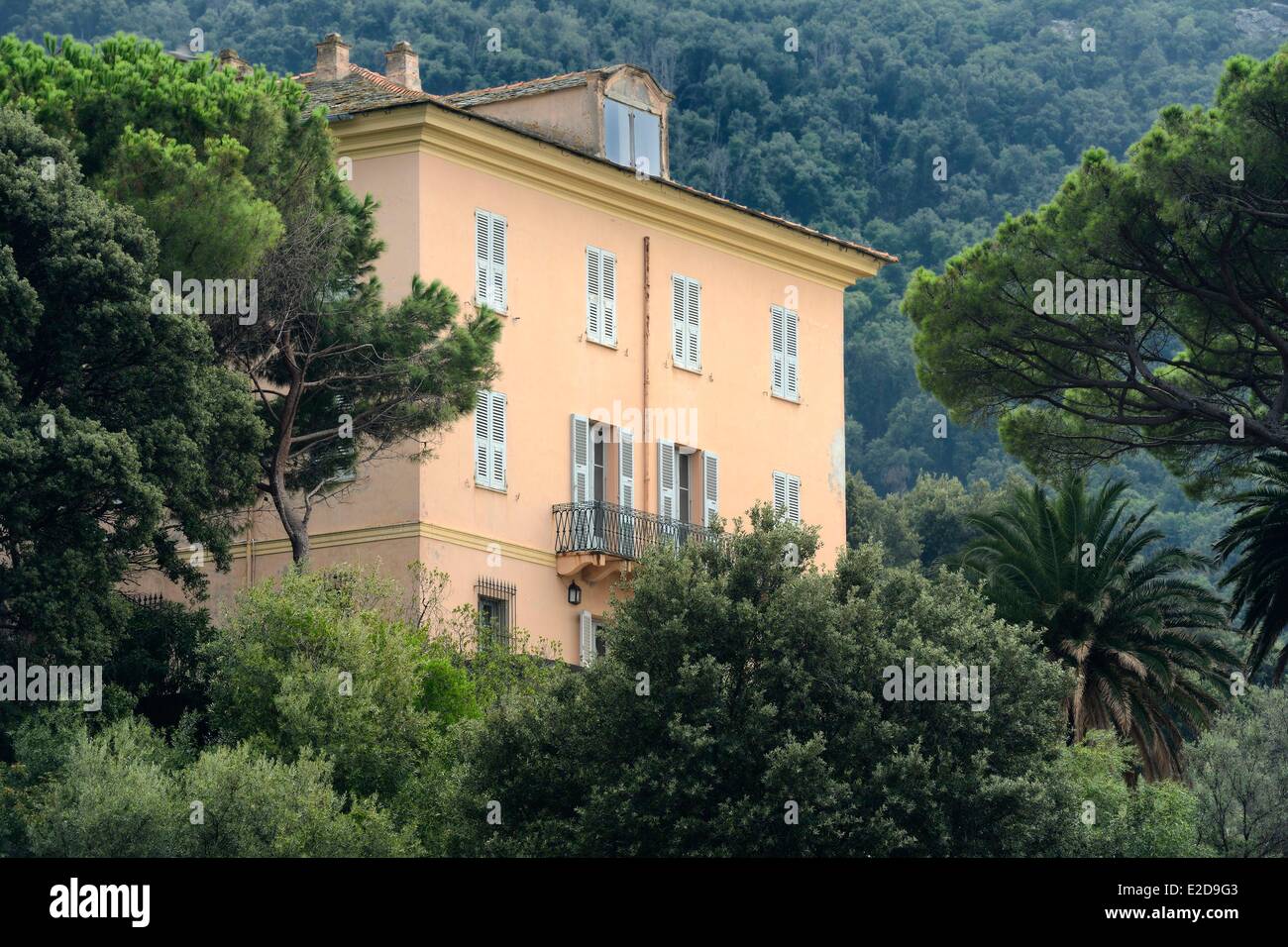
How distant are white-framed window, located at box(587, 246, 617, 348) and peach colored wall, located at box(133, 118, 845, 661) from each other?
129 mm

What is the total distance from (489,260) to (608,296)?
2941 mm

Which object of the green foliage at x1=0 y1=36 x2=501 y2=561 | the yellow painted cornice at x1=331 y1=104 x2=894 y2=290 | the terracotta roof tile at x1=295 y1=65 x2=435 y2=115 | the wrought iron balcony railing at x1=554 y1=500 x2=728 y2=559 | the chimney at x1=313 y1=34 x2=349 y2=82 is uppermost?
the chimney at x1=313 y1=34 x2=349 y2=82

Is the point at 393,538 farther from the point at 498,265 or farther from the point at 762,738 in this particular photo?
the point at 762,738

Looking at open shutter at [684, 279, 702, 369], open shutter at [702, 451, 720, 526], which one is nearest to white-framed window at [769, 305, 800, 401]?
open shutter at [684, 279, 702, 369]

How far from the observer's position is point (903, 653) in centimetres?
2842

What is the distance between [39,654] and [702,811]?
7.84m

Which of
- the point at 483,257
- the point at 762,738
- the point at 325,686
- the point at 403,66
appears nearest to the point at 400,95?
the point at 483,257

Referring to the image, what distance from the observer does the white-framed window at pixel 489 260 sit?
135 ft

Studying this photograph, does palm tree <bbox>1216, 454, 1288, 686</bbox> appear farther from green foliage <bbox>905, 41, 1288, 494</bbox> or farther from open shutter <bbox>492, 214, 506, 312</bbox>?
open shutter <bbox>492, 214, 506, 312</bbox>

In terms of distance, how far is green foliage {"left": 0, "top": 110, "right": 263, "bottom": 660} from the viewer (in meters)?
29.4

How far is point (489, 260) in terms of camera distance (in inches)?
1629
